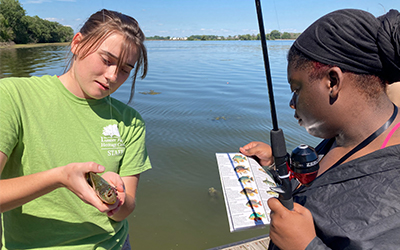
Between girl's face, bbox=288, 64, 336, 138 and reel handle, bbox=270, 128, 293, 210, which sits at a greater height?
girl's face, bbox=288, 64, 336, 138

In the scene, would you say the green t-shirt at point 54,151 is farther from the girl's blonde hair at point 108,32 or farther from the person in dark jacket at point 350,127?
the person in dark jacket at point 350,127

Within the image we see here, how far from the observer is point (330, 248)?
1.07 m

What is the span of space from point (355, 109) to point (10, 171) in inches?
63.2

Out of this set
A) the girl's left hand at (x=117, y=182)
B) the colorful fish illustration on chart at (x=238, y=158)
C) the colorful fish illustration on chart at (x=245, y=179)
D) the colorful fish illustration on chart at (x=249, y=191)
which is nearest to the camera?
the girl's left hand at (x=117, y=182)

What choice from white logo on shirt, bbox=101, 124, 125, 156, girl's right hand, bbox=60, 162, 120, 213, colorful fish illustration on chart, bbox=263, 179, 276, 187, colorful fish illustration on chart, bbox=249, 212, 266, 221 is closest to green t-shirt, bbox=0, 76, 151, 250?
white logo on shirt, bbox=101, 124, 125, 156

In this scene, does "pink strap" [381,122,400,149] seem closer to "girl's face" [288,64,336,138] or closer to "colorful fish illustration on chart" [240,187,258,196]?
"girl's face" [288,64,336,138]

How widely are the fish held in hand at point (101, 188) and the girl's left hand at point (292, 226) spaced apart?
2.34ft

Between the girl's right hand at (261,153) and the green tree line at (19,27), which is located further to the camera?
the green tree line at (19,27)

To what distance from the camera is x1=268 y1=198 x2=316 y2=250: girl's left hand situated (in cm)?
112

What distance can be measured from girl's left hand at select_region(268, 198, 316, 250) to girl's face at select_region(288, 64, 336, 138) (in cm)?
40

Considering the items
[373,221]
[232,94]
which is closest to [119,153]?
[373,221]

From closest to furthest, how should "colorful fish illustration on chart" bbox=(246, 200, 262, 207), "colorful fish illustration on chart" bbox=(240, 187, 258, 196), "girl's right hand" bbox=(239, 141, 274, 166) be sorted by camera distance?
"girl's right hand" bbox=(239, 141, 274, 166) < "colorful fish illustration on chart" bbox=(246, 200, 262, 207) < "colorful fish illustration on chart" bbox=(240, 187, 258, 196)

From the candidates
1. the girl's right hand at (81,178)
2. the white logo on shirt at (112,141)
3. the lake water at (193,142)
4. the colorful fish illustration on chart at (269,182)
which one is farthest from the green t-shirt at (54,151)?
the lake water at (193,142)

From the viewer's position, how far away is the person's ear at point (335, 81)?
118 cm
